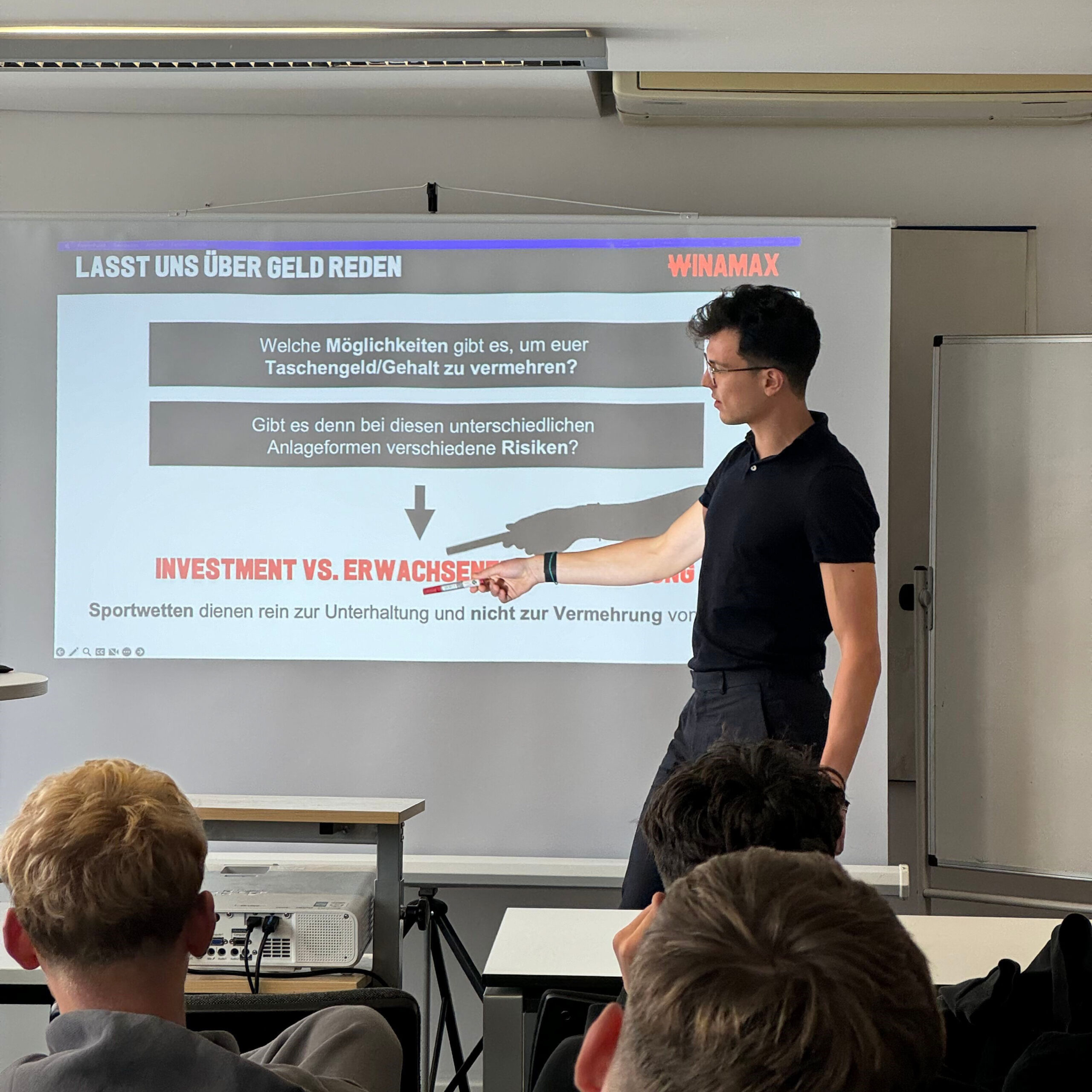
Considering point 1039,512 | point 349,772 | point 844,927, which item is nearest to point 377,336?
point 349,772

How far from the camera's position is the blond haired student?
1101mm

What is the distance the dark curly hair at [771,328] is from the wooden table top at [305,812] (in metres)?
1.59

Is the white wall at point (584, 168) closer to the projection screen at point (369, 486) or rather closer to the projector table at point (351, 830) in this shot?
A: the projection screen at point (369, 486)

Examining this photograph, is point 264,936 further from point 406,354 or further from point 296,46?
point 296,46

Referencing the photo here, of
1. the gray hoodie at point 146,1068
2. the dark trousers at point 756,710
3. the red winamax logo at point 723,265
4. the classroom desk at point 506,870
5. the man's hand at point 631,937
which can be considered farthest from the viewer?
the red winamax logo at point 723,265

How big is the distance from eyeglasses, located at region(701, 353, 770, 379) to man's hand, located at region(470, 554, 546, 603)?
0.71 metres

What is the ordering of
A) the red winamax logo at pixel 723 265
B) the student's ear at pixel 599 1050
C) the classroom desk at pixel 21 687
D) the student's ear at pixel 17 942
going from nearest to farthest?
the student's ear at pixel 599 1050 → the student's ear at pixel 17 942 → the classroom desk at pixel 21 687 → the red winamax logo at pixel 723 265

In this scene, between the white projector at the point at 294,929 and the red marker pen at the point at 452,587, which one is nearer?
the white projector at the point at 294,929

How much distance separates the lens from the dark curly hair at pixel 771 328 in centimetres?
329

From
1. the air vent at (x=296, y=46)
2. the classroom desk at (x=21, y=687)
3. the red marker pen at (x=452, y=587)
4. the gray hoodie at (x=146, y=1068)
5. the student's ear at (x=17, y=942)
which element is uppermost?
the air vent at (x=296, y=46)

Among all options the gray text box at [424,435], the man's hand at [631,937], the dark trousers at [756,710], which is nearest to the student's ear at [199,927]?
the man's hand at [631,937]

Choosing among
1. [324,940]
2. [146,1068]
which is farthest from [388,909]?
[146,1068]

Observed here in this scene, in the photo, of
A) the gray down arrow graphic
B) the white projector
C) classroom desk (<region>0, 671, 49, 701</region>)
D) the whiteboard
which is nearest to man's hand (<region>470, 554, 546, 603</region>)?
the gray down arrow graphic

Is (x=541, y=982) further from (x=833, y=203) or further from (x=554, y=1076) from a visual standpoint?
(x=833, y=203)
